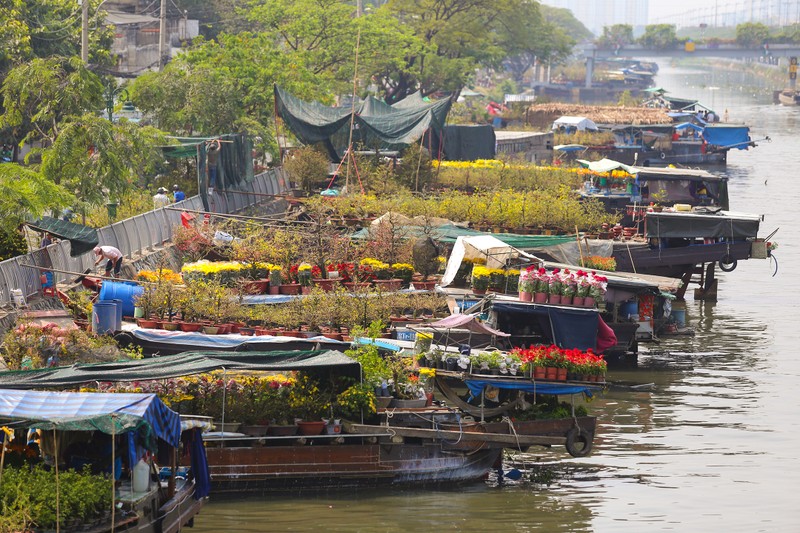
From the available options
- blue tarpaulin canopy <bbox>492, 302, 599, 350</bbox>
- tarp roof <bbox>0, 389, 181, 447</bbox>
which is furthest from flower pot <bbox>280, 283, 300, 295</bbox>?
tarp roof <bbox>0, 389, 181, 447</bbox>

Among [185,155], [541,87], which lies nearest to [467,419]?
[185,155]

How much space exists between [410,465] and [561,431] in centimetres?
243

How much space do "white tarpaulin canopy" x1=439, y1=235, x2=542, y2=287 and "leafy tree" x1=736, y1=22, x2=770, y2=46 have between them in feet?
451

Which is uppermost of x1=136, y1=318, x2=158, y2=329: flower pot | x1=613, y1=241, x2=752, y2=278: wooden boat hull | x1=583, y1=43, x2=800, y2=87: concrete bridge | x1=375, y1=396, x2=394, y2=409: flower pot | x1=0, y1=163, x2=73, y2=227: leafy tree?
x1=583, y1=43, x2=800, y2=87: concrete bridge

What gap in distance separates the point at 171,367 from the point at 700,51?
Result: 473 feet

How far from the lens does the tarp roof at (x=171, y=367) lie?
57.0ft

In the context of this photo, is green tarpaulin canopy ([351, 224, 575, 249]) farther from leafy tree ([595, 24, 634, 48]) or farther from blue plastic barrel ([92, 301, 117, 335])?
leafy tree ([595, 24, 634, 48])

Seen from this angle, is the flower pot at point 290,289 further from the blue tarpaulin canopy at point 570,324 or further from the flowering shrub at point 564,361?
the flowering shrub at point 564,361

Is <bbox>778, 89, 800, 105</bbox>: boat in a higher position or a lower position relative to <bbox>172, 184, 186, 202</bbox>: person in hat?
lower

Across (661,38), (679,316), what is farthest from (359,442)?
(661,38)

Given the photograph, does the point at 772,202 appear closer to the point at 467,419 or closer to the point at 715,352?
the point at 715,352

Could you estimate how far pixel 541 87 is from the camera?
140 meters

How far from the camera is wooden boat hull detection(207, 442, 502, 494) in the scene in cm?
1941

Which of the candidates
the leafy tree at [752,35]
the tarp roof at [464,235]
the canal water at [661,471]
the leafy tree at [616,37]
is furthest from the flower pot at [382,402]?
the leafy tree at [616,37]
